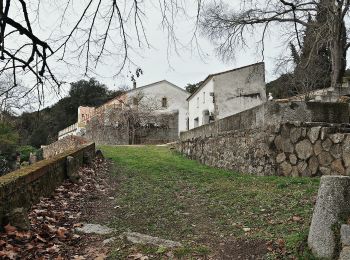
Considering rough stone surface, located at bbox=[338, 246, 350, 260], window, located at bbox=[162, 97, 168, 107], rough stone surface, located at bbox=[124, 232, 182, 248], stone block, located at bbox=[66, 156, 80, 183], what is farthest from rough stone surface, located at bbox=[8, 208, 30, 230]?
window, located at bbox=[162, 97, 168, 107]

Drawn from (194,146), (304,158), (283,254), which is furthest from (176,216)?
(194,146)

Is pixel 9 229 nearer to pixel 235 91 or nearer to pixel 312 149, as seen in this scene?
pixel 312 149

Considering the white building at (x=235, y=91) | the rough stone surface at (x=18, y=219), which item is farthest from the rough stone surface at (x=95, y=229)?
the white building at (x=235, y=91)

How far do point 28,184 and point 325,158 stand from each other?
5.56 metres

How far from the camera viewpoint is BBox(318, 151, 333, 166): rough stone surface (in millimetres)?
7750

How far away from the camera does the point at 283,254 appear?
3.91 meters

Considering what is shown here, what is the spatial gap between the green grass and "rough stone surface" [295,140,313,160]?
69 centimetres

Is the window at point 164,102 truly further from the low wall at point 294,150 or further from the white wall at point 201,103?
the low wall at point 294,150

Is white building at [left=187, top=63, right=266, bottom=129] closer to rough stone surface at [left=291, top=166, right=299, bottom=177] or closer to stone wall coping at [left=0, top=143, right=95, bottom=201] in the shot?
rough stone surface at [left=291, top=166, right=299, bottom=177]

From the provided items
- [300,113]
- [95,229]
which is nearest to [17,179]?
[95,229]

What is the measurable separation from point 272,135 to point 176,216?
12.3 feet

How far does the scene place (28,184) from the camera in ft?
18.0

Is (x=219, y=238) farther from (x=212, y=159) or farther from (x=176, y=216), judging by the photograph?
(x=212, y=159)

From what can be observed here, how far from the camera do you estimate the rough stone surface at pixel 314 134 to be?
796 cm
